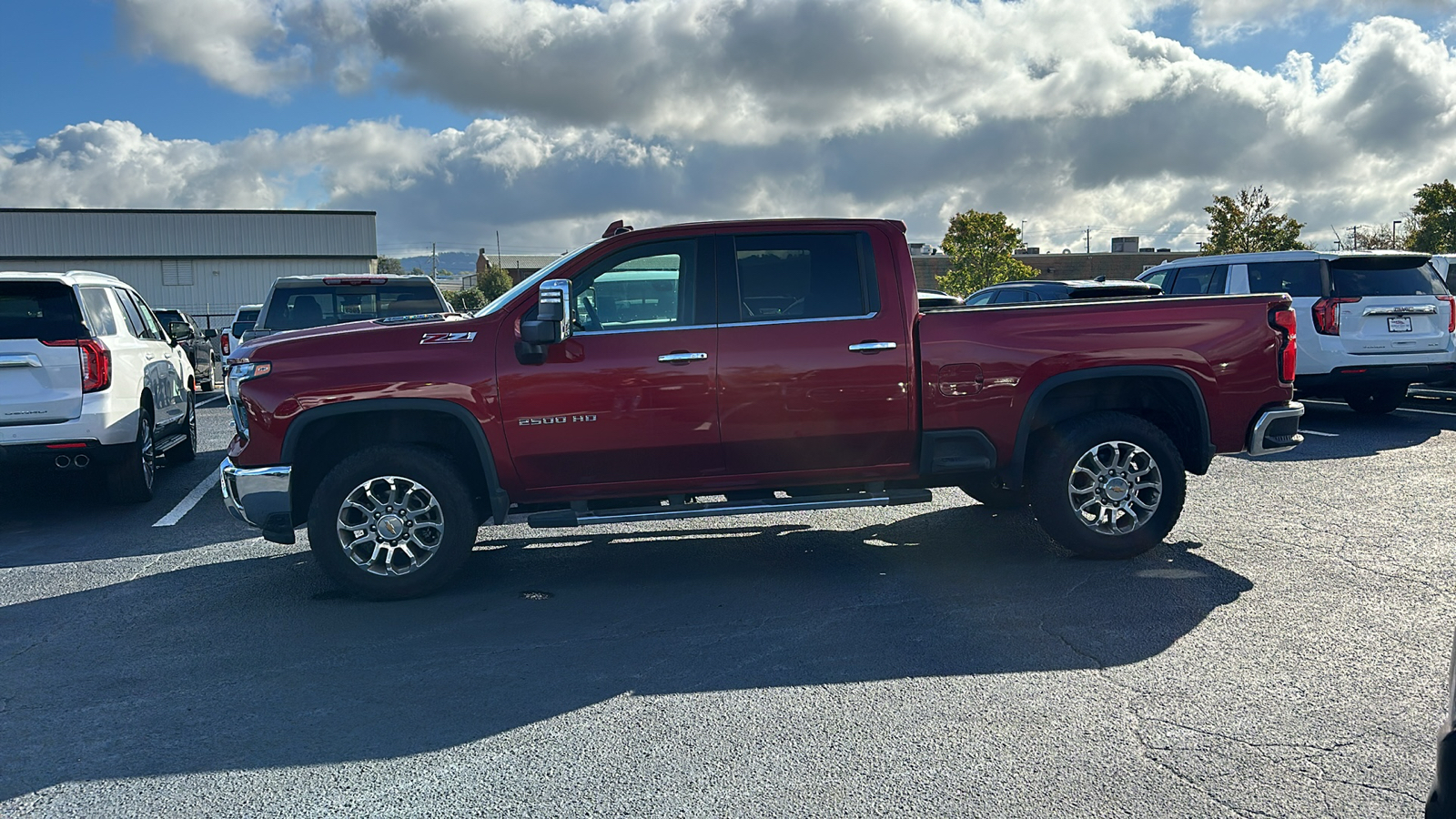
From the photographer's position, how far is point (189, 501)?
9.02 m

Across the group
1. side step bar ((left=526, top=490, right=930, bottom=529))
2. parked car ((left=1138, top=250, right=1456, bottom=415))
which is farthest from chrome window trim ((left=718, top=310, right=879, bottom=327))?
parked car ((left=1138, top=250, right=1456, bottom=415))

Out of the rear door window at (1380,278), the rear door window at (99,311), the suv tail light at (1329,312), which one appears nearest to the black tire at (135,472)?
the rear door window at (99,311)

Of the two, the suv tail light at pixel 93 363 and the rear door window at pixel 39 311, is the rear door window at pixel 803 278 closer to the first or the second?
the suv tail light at pixel 93 363

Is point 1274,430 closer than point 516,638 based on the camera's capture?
No

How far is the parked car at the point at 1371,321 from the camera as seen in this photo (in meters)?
11.8

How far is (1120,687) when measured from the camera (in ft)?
14.3

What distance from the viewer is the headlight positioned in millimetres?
5852

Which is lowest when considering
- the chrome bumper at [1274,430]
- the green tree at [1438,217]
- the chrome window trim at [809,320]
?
the chrome bumper at [1274,430]

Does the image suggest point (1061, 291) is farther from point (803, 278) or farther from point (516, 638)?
point (516, 638)

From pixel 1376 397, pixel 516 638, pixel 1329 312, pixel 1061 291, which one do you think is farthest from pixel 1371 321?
pixel 516 638

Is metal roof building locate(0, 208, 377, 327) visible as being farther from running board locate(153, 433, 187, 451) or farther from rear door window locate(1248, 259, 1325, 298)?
rear door window locate(1248, 259, 1325, 298)

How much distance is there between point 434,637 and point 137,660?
50.2 inches

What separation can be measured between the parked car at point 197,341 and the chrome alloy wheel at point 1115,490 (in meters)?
8.79

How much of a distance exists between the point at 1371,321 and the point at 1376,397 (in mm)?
1628
